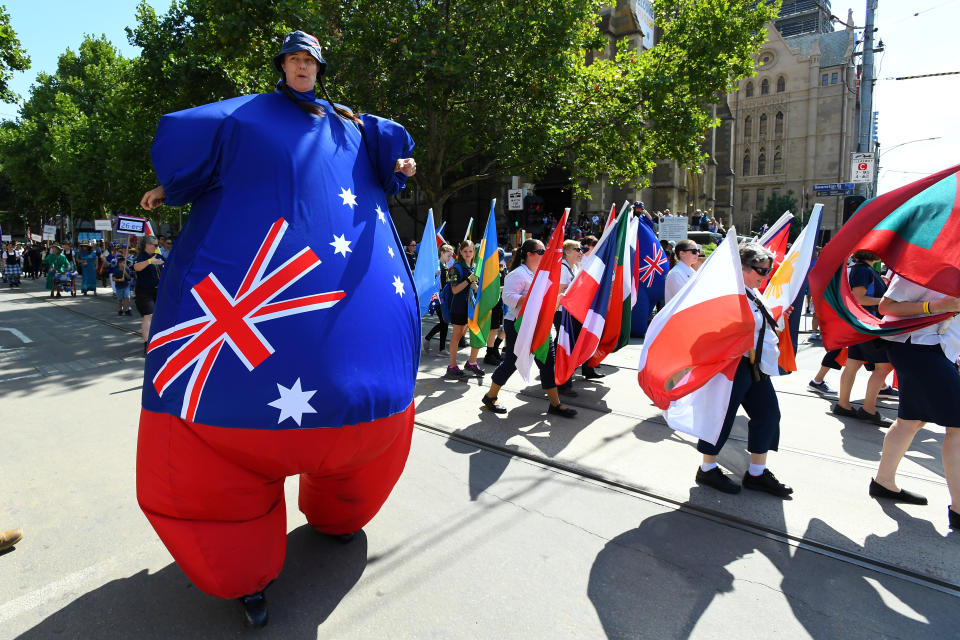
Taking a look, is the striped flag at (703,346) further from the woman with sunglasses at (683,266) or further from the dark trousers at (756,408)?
the woman with sunglasses at (683,266)

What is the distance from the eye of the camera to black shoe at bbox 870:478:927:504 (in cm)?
367

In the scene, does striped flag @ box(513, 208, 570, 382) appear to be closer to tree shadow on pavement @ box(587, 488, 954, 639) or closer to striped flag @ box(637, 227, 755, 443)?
striped flag @ box(637, 227, 755, 443)

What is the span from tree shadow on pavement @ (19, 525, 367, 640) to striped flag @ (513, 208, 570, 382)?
9.38ft

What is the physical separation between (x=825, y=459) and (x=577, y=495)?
2140 mm

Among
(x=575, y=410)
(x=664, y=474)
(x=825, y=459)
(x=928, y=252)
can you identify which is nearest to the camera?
(x=928, y=252)

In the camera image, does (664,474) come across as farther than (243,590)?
Yes

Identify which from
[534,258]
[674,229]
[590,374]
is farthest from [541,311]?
[674,229]

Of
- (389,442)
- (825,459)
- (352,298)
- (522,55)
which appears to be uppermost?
(522,55)

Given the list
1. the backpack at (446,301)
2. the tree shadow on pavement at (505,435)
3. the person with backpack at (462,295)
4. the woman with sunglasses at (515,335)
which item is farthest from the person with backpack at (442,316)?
the tree shadow on pavement at (505,435)

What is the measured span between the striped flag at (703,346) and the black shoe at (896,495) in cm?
114

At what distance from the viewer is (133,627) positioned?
2387 millimetres

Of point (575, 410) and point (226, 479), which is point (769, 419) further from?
point (226, 479)

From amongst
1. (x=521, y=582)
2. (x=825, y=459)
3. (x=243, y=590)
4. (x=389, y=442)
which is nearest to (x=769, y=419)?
(x=825, y=459)

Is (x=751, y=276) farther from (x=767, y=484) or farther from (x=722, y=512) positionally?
(x=722, y=512)
